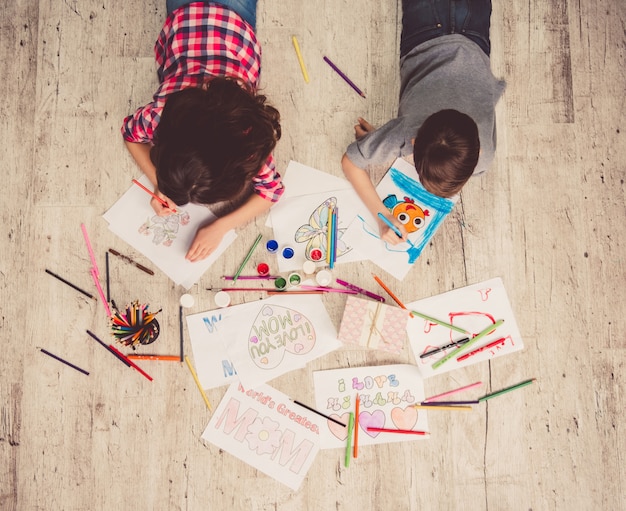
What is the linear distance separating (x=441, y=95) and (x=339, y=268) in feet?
1.64

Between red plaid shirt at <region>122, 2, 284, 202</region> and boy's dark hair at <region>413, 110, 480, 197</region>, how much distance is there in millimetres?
365

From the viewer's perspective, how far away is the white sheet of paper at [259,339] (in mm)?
1234

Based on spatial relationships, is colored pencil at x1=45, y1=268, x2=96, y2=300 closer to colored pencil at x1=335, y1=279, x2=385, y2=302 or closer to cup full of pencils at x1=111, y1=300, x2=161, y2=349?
cup full of pencils at x1=111, y1=300, x2=161, y2=349

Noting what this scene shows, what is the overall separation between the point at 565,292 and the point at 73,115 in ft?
4.73

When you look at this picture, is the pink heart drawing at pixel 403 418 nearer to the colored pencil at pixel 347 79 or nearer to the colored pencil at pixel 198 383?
the colored pencil at pixel 198 383

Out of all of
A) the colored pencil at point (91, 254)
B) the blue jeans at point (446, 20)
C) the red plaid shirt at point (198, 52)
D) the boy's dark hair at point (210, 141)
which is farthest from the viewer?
the colored pencil at point (91, 254)

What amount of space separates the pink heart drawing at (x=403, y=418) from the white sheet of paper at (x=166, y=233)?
0.63m

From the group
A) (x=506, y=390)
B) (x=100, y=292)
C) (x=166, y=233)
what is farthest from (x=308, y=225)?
(x=506, y=390)

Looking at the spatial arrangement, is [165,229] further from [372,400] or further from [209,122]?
[372,400]

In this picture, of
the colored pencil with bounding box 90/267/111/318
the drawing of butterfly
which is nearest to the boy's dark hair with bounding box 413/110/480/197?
the drawing of butterfly

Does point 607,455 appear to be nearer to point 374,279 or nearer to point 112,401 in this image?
point 374,279

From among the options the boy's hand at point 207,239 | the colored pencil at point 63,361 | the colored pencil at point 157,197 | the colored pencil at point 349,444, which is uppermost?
the colored pencil at point 157,197

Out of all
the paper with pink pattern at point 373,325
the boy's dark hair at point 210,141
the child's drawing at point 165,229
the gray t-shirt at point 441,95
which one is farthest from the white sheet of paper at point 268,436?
the gray t-shirt at point 441,95

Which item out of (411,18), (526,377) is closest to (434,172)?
(411,18)
